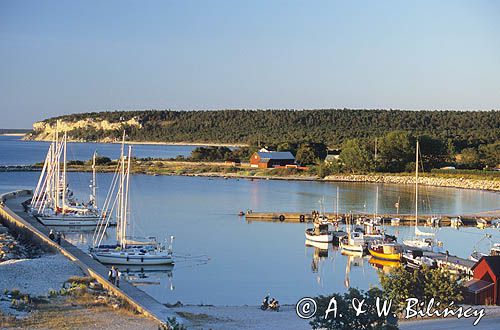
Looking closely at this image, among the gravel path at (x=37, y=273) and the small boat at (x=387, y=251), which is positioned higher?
the gravel path at (x=37, y=273)

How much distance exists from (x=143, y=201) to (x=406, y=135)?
32.9 metres

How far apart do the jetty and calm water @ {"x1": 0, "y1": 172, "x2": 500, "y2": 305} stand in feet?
6.04

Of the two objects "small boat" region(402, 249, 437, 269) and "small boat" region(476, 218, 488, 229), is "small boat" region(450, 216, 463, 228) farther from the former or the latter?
"small boat" region(402, 249, 437, 269)

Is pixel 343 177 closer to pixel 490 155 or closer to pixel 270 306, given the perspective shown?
pixel 490 155

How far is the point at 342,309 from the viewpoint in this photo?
49.1 ft

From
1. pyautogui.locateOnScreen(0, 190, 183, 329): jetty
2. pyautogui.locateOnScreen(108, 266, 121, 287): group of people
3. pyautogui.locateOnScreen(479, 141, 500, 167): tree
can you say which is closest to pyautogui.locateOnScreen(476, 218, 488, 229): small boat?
pyautogui.locateOnScreen(0, 190, 183, 329): jetty

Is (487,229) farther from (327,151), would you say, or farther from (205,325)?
(327,151)

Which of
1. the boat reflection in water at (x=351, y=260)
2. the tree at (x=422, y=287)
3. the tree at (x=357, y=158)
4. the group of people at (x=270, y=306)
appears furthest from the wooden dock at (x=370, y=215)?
the tree at (x=357, y=158)

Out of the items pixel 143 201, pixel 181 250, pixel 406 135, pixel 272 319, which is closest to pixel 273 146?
pixel 406 135

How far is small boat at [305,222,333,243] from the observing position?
121ft

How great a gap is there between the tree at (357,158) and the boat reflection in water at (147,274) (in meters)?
52.6

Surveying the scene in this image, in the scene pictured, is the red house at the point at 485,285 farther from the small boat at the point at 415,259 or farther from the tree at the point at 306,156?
the tree at the point at 306,156

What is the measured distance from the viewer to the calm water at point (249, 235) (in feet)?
88.9

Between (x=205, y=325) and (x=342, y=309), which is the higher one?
(x=342, y=309)
